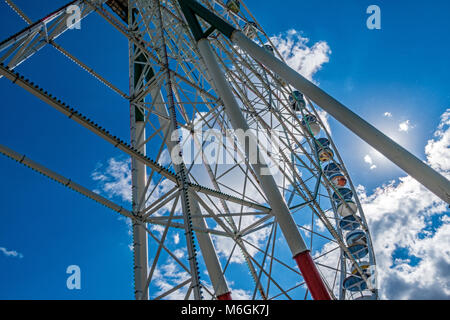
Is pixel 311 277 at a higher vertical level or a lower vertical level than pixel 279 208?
lower

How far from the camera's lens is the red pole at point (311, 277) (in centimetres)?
606

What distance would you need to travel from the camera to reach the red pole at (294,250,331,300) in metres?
6.06

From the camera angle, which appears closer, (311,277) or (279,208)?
(311,277)

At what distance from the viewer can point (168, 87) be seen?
8664mm

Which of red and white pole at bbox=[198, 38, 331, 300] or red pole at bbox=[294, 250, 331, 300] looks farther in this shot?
red and white pole at bbox=[198, 38, 331, 300]

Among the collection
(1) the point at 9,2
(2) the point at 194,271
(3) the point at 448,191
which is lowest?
(2) the point at 194,271

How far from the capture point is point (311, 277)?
6168 mm

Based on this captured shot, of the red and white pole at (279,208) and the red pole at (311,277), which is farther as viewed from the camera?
the red and white pole at (279,208)
